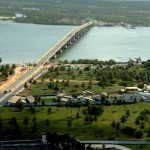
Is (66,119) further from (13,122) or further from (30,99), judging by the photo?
(30,99)

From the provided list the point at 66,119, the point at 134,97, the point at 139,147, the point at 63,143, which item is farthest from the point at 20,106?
the point at 63,143

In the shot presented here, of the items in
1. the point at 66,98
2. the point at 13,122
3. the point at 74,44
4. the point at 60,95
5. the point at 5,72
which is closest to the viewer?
the point at 13,122

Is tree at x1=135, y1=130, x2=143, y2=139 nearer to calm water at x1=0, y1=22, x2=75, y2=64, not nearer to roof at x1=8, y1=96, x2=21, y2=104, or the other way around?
roof at x1=8, y1=96, x2=21, y2=104

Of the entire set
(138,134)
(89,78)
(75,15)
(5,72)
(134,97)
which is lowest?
(138,134)

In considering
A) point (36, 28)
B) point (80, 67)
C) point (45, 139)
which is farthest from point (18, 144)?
point (36, 28)

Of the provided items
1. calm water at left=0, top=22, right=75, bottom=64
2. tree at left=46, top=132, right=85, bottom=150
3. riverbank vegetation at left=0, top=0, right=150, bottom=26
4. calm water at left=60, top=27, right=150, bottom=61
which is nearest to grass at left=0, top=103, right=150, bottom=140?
tree at left=46, top=132, right=85, bottom=150

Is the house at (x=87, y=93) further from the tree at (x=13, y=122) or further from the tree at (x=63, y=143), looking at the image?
the tree at (x=63, y=143)

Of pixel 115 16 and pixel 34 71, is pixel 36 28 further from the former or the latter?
pixel 34 71

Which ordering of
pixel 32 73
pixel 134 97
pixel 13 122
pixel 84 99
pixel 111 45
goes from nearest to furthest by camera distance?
1. pixel 13 122
2. pixel 84 99
3. pixel 134 97
4. pixel 32 73
5. pixel 111 45
